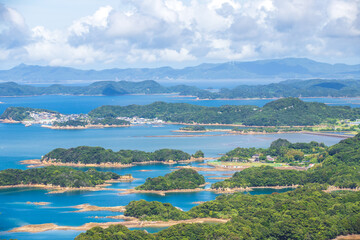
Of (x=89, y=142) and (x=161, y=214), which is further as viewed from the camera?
(x=89, y=142)

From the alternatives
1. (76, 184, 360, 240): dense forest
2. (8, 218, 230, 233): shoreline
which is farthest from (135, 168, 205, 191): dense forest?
(8, 218, 230, 233): shoreline

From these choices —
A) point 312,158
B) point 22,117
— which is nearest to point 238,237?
point 312,158

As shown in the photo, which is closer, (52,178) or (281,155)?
(52,178)

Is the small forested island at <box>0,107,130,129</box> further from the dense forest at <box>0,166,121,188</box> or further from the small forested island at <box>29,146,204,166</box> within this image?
the dense forest at <box>0,166,121,188</box>

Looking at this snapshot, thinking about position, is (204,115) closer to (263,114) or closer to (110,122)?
(263,114)

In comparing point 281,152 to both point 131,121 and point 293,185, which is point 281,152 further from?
point 131,121

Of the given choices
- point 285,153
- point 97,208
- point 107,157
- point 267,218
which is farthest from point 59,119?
point 267,218

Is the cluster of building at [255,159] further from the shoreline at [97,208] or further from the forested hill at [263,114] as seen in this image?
the forested hill at [263,114]

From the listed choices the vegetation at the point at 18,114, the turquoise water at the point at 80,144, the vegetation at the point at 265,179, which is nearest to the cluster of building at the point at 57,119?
the vegetation at the point at 18,114
